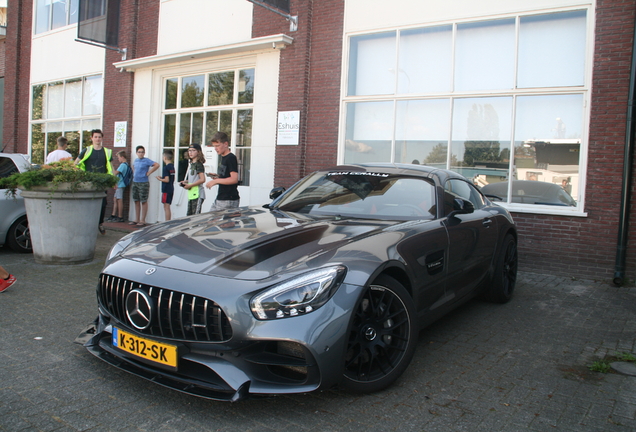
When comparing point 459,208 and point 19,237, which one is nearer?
point 459,208

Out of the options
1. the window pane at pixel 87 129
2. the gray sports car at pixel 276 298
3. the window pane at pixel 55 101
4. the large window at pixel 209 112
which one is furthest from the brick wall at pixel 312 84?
the window pane at pixel 55 101

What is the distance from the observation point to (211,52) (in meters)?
10.9

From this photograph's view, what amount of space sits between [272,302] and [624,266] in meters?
6.04

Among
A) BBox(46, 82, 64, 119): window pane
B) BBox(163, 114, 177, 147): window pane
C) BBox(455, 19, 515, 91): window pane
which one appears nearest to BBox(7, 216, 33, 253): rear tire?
BBox(163, 114, 177, 147): window pane

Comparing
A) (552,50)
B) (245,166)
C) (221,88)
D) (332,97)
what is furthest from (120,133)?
(552,50)

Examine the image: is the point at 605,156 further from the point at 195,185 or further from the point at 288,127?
the point at 195,185

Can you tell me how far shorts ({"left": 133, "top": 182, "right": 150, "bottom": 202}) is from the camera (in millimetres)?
12008

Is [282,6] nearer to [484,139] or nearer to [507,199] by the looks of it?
[484,139]

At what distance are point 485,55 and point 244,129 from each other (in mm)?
5061

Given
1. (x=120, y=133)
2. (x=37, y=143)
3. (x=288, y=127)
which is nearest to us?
(x=288, y=127)

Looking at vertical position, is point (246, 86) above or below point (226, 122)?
above

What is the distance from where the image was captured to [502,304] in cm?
557

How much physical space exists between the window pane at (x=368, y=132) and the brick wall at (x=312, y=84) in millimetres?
279

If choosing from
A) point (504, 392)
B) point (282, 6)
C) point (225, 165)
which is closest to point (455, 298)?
point (504, 392)
